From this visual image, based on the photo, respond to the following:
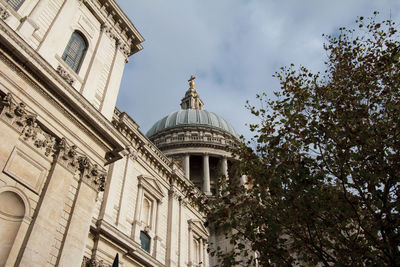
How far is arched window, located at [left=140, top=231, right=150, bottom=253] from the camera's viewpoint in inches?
775

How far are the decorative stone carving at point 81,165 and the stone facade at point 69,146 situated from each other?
0.12 feet

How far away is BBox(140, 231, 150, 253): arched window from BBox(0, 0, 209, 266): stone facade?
0.20 ft

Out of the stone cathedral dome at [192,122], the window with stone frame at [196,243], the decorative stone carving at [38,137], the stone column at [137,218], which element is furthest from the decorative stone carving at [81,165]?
the stone cathedral dome at [192,122]

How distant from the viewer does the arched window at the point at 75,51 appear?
15.1 m

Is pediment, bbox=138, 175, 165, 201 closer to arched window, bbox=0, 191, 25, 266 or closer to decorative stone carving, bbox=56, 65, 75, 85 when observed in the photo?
decorative stone carving, bbox=56, 65, 75, 85

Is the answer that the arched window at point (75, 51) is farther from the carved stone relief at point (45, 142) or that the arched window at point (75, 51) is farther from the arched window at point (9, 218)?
the arched window at point (9, 218)

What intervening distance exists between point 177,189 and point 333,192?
49.2 feet

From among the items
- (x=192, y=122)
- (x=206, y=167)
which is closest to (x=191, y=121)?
(x=192, y=122)

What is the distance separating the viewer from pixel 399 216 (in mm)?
9281

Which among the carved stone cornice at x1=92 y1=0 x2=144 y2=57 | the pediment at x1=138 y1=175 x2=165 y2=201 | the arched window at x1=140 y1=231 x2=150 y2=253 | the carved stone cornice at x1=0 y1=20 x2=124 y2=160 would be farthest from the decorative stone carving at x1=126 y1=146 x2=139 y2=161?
the carved stone cornice at x1=0 y1=20 x2=124 y2=160

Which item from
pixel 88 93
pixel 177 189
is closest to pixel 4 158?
pixel 88 93

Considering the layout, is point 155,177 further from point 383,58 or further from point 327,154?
point 383,58

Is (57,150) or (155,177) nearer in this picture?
(57,150)

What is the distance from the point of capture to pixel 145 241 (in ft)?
65.6
